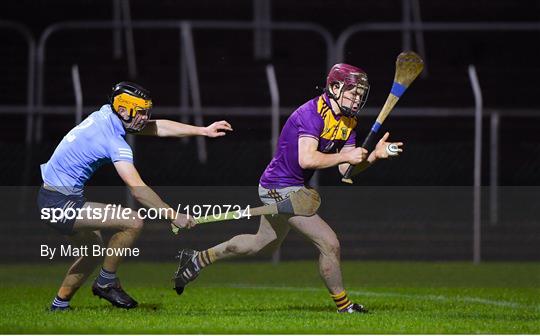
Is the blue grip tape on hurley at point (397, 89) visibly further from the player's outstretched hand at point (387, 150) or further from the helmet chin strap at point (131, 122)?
the helmet chin strap at point (131, 122)

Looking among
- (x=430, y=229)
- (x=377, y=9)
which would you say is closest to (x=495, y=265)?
(x=430, y=229)

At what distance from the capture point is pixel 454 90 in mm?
20344

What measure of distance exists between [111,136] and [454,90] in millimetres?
9892

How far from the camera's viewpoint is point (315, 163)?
36.7 ft

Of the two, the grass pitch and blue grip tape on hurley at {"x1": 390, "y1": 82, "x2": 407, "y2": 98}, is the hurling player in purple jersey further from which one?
the grass pitch

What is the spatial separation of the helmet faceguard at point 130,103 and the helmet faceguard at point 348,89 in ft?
4.81

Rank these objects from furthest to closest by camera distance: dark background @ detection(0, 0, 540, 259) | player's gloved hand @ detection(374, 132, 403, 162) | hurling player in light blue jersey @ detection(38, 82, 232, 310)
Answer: dark background @ detection(0, 0, 540, 259)
hurling player in light blue jersey @ detection(38, 82, 232, 310)
player's gloved hand @ detection(374, 132, 403, 162)

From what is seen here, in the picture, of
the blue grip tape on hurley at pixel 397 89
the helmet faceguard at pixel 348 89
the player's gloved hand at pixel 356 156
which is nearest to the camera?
Result: the player's gloved hand at pixel 356 156

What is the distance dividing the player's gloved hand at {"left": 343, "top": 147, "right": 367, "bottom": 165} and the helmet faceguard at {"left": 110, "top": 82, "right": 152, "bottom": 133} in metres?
1.71

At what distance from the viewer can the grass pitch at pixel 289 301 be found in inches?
419

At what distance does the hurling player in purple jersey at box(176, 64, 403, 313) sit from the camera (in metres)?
11.4

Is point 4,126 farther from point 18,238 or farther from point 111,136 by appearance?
point 111,136

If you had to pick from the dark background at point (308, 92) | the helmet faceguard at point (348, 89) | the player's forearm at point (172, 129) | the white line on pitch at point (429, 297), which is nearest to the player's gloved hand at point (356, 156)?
the helmet faceguard at point (348, 89)

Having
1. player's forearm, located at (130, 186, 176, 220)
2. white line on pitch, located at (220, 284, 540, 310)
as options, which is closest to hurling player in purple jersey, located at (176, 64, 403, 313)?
player's forearm, located at (130, 186, 176, 220)
